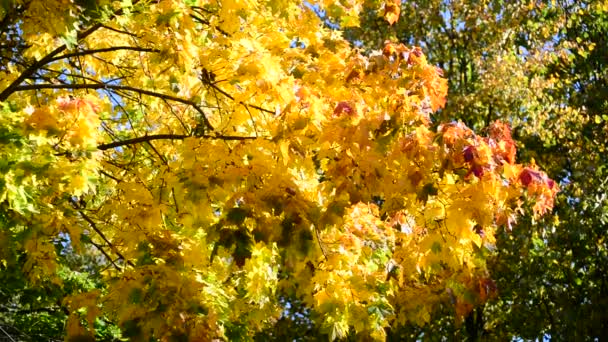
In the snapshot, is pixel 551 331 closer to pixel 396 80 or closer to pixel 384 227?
pixel 384 227

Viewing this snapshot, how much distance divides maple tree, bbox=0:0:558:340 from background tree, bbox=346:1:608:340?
5.69m

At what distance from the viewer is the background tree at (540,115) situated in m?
11.2

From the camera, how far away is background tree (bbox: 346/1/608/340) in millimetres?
11172

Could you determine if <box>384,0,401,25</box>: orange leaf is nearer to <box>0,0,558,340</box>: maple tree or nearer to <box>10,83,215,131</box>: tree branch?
<box>0,0,558,340</box>: maple tree

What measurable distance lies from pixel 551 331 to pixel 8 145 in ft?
31.0

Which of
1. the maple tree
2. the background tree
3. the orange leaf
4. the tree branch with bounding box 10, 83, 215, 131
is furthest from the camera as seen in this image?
the background tree

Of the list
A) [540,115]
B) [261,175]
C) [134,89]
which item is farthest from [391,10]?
[540,115]

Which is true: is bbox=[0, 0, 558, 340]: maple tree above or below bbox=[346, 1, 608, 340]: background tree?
below

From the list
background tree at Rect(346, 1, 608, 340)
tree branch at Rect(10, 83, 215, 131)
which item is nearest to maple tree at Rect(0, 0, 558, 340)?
tree branch at Rect(10, 83, 215, 131)

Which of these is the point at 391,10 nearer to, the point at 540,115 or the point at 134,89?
the point at 134,89

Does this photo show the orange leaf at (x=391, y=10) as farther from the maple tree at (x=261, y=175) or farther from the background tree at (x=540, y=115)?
the background tree at (x=540, y=115)

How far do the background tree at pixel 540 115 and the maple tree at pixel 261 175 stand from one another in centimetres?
569

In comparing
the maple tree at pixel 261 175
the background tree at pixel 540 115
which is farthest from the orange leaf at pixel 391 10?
the background tree at pixel 540 115

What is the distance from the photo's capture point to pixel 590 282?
11.4 m
